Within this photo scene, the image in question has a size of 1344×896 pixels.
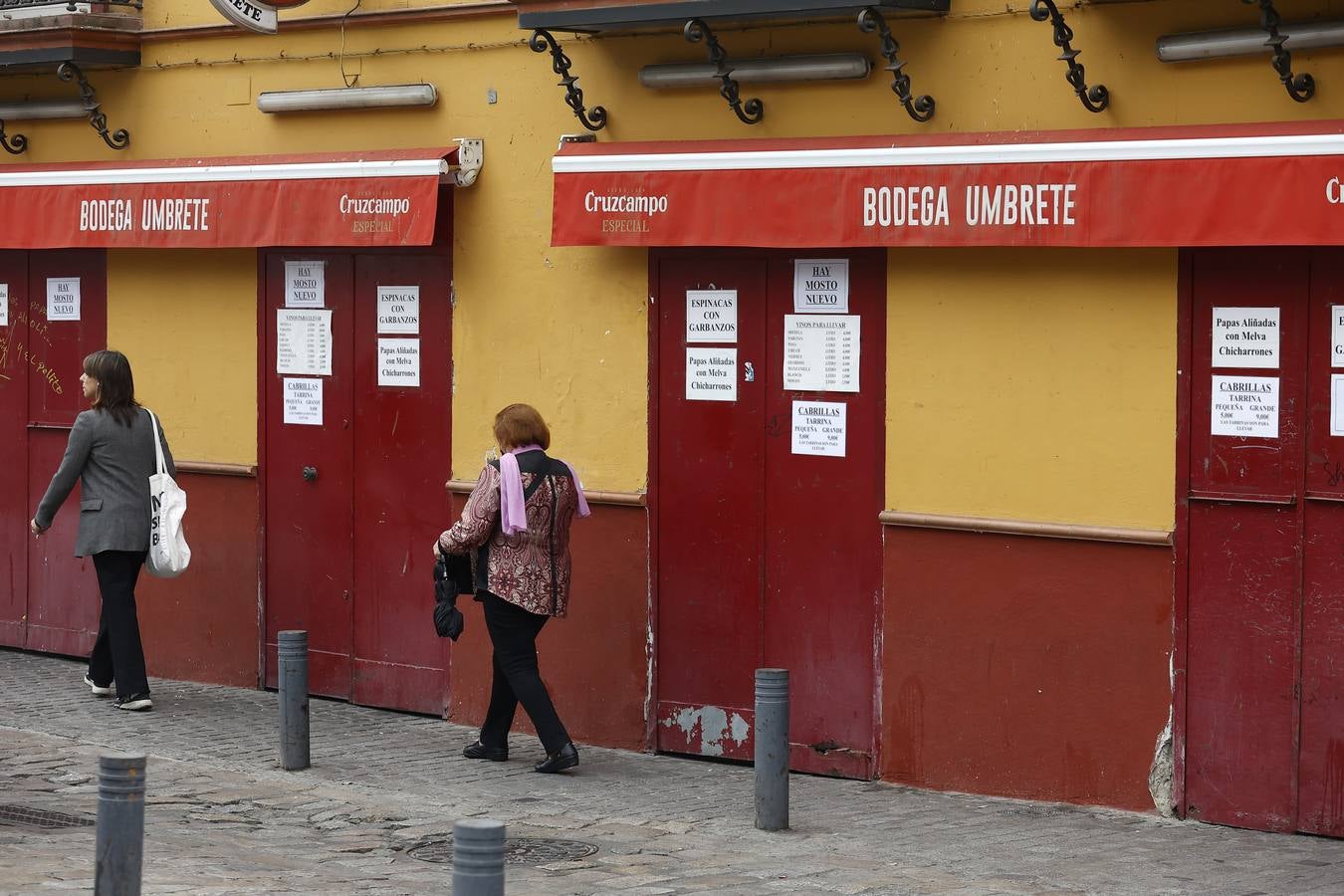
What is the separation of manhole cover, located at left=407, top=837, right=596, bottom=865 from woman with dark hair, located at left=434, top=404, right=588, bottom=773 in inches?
51.8

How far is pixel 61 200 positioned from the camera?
1262 centimetres

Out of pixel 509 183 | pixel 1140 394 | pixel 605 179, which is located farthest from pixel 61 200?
pixel 1140 394

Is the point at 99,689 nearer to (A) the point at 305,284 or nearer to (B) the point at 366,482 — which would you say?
(B) the point at 366,482

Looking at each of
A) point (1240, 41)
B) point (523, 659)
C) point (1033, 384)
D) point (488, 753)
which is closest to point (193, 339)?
point (488, 753)

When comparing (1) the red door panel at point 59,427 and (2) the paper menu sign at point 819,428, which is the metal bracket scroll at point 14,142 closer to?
(1) the red door panel at point 59,427

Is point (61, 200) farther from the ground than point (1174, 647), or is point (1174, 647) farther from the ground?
point (61, 200)

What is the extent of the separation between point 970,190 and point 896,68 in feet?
2.31

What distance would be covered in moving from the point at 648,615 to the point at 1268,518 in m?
3.29

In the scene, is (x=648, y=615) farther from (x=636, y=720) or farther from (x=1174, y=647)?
(x=1174, y=647)

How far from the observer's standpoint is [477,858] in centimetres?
555

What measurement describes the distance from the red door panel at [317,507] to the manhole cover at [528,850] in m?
3.54

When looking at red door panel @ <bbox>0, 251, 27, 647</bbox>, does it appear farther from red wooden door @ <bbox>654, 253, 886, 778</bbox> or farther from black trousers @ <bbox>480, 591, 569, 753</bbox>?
red wooden door @ <bbox>654, 253, 886, 778</bbox>

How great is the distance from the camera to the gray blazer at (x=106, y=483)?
11.3 m

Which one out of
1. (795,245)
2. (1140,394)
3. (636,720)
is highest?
(795,245)
